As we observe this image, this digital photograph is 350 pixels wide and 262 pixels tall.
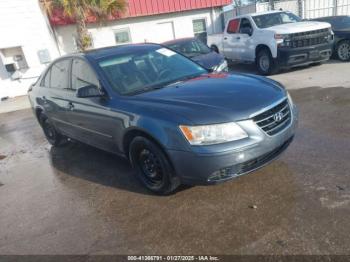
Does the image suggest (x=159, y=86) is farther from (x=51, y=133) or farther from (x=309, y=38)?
(x=309, y=38)

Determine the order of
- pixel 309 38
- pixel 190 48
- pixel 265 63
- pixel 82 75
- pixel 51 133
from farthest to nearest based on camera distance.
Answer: pixel 265 63 → pixel 190 48 → pixel 309 38 → pixel 51 133 → pixel 82 75

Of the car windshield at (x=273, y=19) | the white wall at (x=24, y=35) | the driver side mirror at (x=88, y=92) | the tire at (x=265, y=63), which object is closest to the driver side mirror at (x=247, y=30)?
the car windshield at (x=273, y=19)

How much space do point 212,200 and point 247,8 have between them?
644 inches

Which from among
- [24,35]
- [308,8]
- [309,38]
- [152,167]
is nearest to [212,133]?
[152,167]

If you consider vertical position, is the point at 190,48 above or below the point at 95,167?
above

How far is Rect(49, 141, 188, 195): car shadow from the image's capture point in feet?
15.0

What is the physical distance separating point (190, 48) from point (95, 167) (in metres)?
6.10

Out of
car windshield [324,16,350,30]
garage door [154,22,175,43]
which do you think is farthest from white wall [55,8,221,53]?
car windshield [324,16,350,30]

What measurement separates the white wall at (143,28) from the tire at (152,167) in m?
13.8

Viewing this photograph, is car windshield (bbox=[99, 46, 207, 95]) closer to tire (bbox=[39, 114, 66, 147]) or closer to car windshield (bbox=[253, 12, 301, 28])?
tire (bbox=[39, 114, 66, 147])

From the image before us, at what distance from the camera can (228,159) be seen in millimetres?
3297

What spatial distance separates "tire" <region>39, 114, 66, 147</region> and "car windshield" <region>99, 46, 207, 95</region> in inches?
93.4

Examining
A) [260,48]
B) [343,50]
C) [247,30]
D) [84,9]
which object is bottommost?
[343,50]

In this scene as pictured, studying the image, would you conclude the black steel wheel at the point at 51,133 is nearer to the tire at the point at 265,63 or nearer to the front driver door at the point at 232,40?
the tire at the point at 265,63
